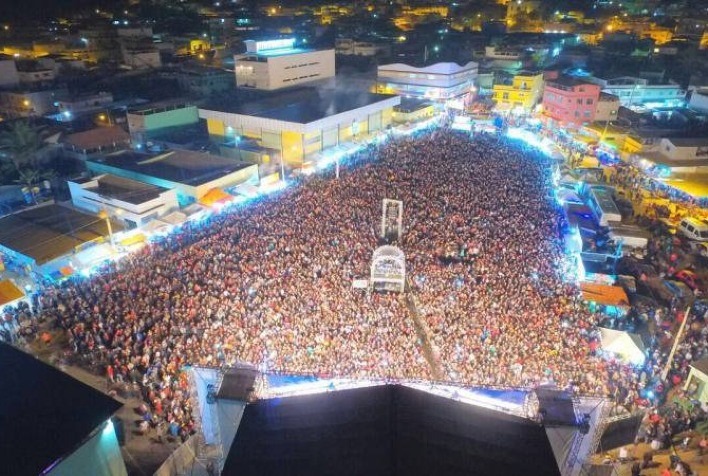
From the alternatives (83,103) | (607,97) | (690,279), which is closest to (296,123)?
(83,103)

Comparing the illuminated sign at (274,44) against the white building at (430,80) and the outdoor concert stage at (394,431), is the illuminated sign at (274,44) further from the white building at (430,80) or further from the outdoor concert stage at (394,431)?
the outdoor concert stage at (394,431)

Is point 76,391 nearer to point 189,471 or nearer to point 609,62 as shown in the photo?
point 189,471

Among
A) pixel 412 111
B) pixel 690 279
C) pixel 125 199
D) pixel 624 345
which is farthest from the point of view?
pixel 412 111

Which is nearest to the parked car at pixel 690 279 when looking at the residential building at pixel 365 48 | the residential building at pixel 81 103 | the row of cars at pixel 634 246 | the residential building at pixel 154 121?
the row of cars at pixel 634 246

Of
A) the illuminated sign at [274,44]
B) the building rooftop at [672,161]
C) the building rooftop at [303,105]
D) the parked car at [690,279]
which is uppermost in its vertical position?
the illuminated sign at [274,44]

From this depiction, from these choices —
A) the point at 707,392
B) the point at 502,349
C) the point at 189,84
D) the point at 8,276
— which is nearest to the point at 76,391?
the point at 502,349

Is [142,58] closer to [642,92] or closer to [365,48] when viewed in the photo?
[365,48]
